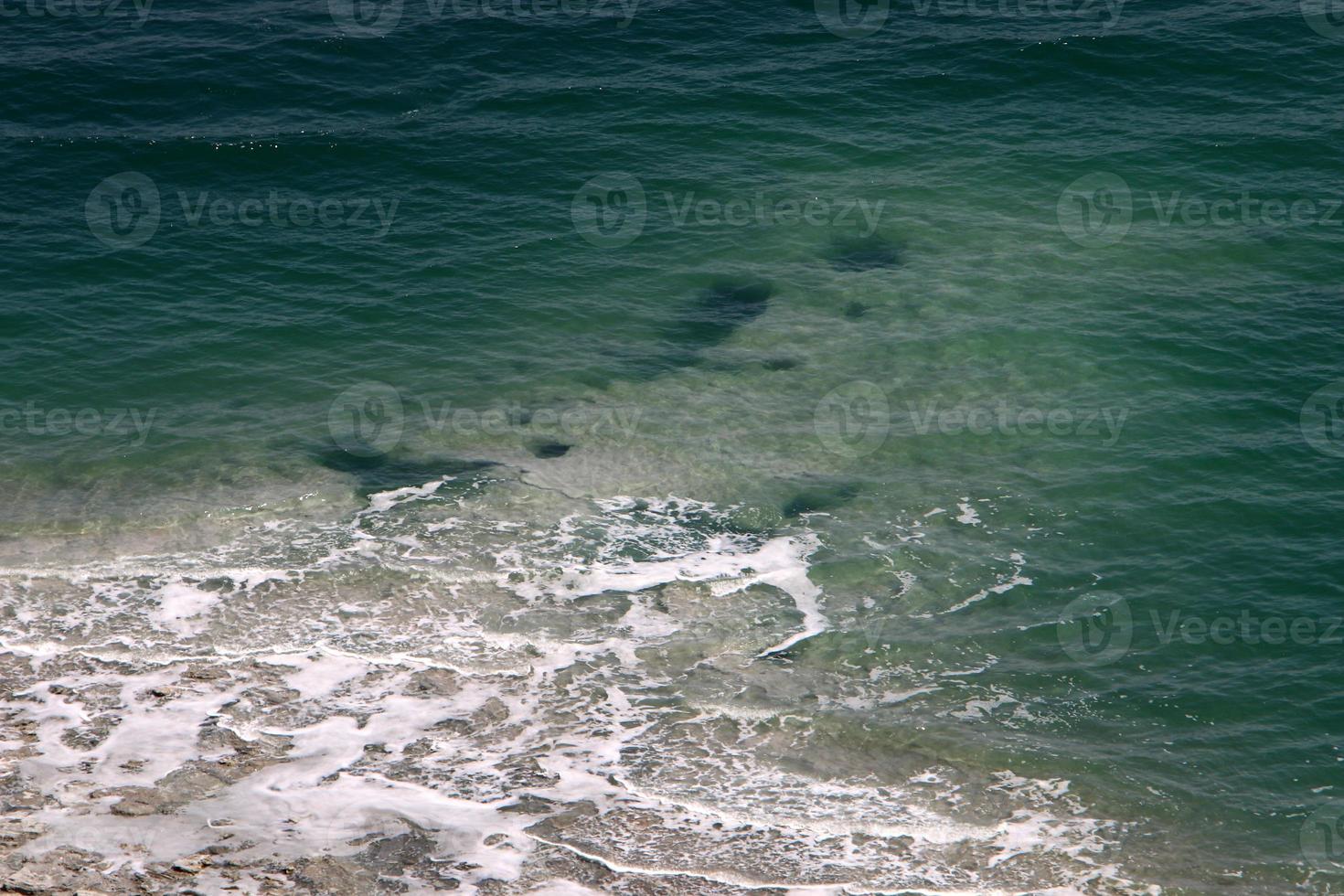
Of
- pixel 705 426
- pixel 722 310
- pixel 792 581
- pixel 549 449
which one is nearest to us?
pixel 792 581

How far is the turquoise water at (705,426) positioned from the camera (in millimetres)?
29016

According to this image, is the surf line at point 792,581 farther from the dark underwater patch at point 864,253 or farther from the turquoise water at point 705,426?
the dark underwater patch at point 864,253

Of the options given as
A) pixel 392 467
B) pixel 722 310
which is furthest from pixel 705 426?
pixel 392 467

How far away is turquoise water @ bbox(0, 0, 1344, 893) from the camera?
95.2 feet

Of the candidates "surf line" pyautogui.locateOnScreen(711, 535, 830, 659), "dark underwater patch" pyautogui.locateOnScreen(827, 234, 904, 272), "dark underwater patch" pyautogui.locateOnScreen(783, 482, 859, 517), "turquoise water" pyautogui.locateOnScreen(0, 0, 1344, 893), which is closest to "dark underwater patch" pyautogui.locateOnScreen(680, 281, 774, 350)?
"turquoise water" pyautogui.locateOnScreen(0, 0, 1344, 893)

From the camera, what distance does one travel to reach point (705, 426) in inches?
1640

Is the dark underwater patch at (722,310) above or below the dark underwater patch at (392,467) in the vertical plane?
above

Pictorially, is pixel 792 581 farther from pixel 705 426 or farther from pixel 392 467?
pixel 392 467

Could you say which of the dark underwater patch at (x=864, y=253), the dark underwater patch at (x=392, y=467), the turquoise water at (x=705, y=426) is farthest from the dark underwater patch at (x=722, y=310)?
the dark underwater patch at (x=392, y=467)

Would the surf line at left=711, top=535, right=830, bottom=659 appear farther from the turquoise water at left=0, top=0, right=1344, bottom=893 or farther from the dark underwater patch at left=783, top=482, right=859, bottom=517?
the dark underwater patch at left=783, top=482, right=859, bottom=517

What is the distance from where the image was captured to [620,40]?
61469 millimetres

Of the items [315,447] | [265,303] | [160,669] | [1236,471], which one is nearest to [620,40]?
[265,303]

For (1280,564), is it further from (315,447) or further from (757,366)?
(315,447)

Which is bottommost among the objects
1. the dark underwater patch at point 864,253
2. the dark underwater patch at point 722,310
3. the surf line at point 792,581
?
the surf line at point 792,581
